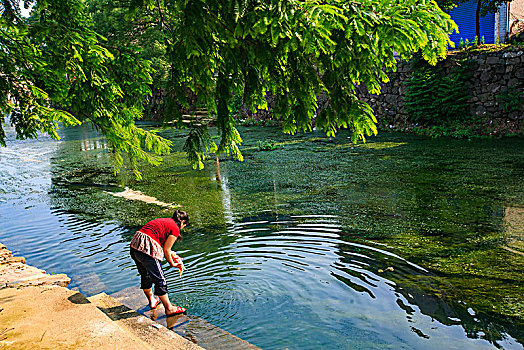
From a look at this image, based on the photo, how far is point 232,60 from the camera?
4789 mm

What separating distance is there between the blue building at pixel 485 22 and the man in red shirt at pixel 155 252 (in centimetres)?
1985

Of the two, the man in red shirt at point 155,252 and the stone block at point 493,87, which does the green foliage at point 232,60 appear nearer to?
the man in red shirt at point 155,252

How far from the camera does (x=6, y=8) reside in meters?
6.28

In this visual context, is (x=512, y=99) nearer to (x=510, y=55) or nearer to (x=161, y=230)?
(x=510, y=55)

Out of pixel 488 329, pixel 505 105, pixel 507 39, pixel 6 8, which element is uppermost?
pixel 507 39

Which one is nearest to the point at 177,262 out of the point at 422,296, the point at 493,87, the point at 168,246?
the point at 168,246

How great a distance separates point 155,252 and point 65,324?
129 cm

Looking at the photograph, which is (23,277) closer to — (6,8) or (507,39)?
(6,8)

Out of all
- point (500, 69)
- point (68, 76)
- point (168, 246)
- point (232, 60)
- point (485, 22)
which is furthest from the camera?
point (485, 22)

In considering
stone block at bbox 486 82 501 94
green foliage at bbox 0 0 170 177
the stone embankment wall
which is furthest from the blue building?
green foliage at bbox 0 0 170 177

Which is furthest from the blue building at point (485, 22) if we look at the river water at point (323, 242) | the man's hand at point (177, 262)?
the man's hand at point (177, 262)

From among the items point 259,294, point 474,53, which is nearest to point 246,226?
point 259,294

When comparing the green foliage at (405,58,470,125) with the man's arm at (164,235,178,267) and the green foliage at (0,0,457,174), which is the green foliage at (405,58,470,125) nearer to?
the green foliage at (0,0,457,174)

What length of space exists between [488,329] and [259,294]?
9.08 ft
